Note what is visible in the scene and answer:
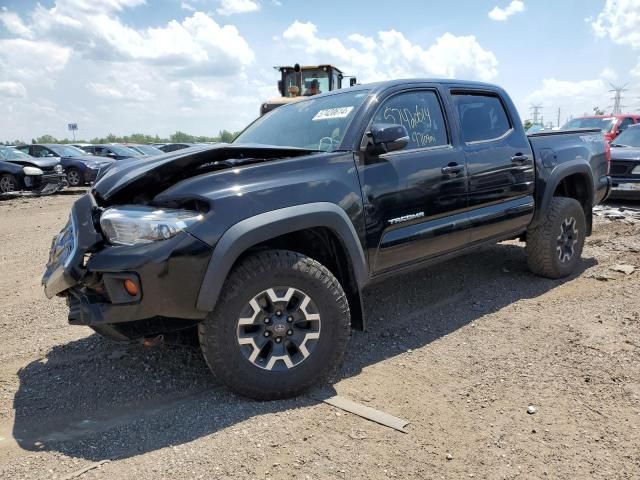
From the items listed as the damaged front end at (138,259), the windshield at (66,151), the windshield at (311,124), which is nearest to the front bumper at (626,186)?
the windshield at (311,124)

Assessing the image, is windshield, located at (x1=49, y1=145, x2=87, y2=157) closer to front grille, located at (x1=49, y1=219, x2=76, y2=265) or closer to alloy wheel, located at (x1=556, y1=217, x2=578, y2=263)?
front grille, located at (x1=49, y1=219, x2=76, y2=265)

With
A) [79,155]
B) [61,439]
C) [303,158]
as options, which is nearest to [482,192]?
[303,158]

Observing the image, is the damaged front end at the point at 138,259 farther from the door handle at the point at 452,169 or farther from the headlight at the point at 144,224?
the door handle at the point at 452,169

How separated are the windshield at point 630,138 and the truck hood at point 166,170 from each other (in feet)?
32.2

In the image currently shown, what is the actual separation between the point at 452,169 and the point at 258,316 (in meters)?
1.97

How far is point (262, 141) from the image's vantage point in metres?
4.04

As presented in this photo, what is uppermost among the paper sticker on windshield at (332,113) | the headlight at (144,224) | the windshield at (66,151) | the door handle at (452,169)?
the windshield at (66,151)

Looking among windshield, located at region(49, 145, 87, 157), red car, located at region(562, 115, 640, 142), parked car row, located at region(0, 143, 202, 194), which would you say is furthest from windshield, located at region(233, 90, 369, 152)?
windshield, located at region(49, 145, 87, 157)

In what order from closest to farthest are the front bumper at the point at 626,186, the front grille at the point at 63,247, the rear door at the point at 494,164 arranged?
1. the front grille at the point at 63,247
2. the rear door at the point at 494,164
3. the front bumper at the point at 626,186

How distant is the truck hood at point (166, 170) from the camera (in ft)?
9.57

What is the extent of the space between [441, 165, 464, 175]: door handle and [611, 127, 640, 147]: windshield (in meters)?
8.32

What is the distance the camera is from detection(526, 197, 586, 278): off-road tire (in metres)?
5.00

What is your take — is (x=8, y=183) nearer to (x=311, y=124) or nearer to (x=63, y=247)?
(x=63, y=247)

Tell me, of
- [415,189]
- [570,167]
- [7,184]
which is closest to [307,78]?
[7,184]
